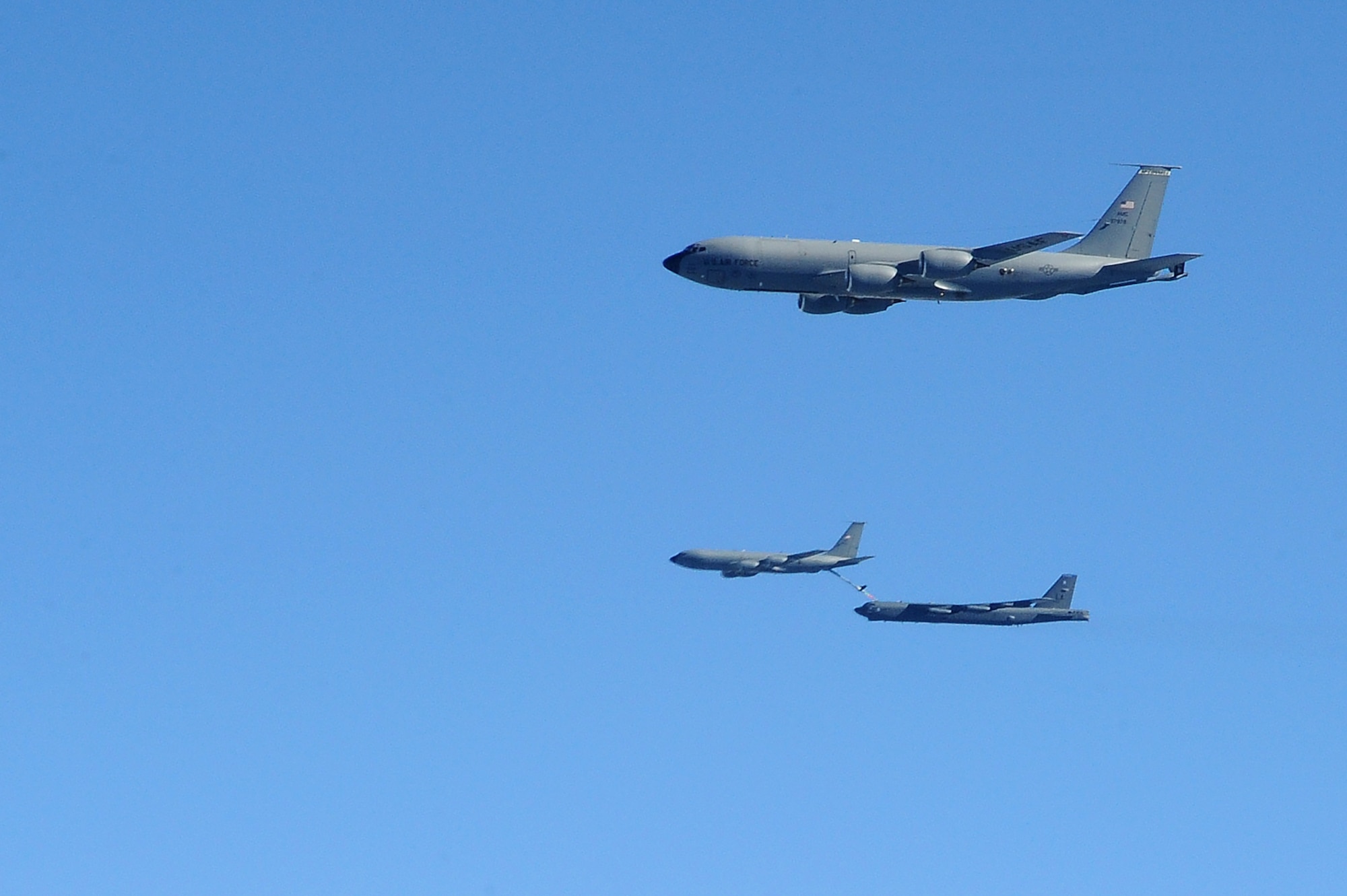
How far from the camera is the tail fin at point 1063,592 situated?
616 feet

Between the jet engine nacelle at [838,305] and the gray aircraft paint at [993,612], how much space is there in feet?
240

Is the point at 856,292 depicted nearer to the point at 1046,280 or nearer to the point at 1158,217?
the point at 1046,280

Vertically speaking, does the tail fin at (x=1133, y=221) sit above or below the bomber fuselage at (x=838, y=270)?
above

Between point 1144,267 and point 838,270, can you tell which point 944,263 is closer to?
point 838,270

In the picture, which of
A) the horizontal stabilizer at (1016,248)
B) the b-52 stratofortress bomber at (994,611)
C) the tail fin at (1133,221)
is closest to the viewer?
the horizontal stabilizer at (1016,248)

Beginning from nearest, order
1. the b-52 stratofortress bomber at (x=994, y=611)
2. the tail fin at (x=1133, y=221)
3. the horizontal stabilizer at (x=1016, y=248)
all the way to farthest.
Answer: the horizontal stabilizer at (x=1016, y=248) → the tail fin at (x=1133, y=221) → the b-52 stratofortress bomber at (x=994, y=611)

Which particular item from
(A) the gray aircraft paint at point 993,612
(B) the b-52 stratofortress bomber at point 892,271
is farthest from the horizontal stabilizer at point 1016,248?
(A) the gray aircraft paint at point 993,612

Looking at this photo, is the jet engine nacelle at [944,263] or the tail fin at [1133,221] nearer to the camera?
the jet engine nacelle at [944,263]

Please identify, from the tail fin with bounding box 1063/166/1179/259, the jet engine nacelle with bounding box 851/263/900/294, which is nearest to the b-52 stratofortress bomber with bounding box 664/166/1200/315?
the jet engine nacelle with bounding box 851/263/900/294

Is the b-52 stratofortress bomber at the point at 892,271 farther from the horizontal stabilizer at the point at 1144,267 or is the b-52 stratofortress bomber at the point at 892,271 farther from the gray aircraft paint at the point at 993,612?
the gray aircraft paint at the point at 993,612

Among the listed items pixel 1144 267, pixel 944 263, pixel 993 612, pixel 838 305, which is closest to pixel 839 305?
pixel 838 305

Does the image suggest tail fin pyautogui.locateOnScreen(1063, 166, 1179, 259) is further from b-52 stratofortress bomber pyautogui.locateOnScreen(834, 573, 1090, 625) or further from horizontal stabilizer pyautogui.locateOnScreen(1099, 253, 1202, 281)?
b-52 stratofortress bomber pyautogui.locateOnScreen(834, 573, 1090, 625)

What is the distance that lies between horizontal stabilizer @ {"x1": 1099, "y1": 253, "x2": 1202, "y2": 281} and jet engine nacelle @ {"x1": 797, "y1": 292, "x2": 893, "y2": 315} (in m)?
15.3

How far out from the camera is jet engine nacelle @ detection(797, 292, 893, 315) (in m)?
116
